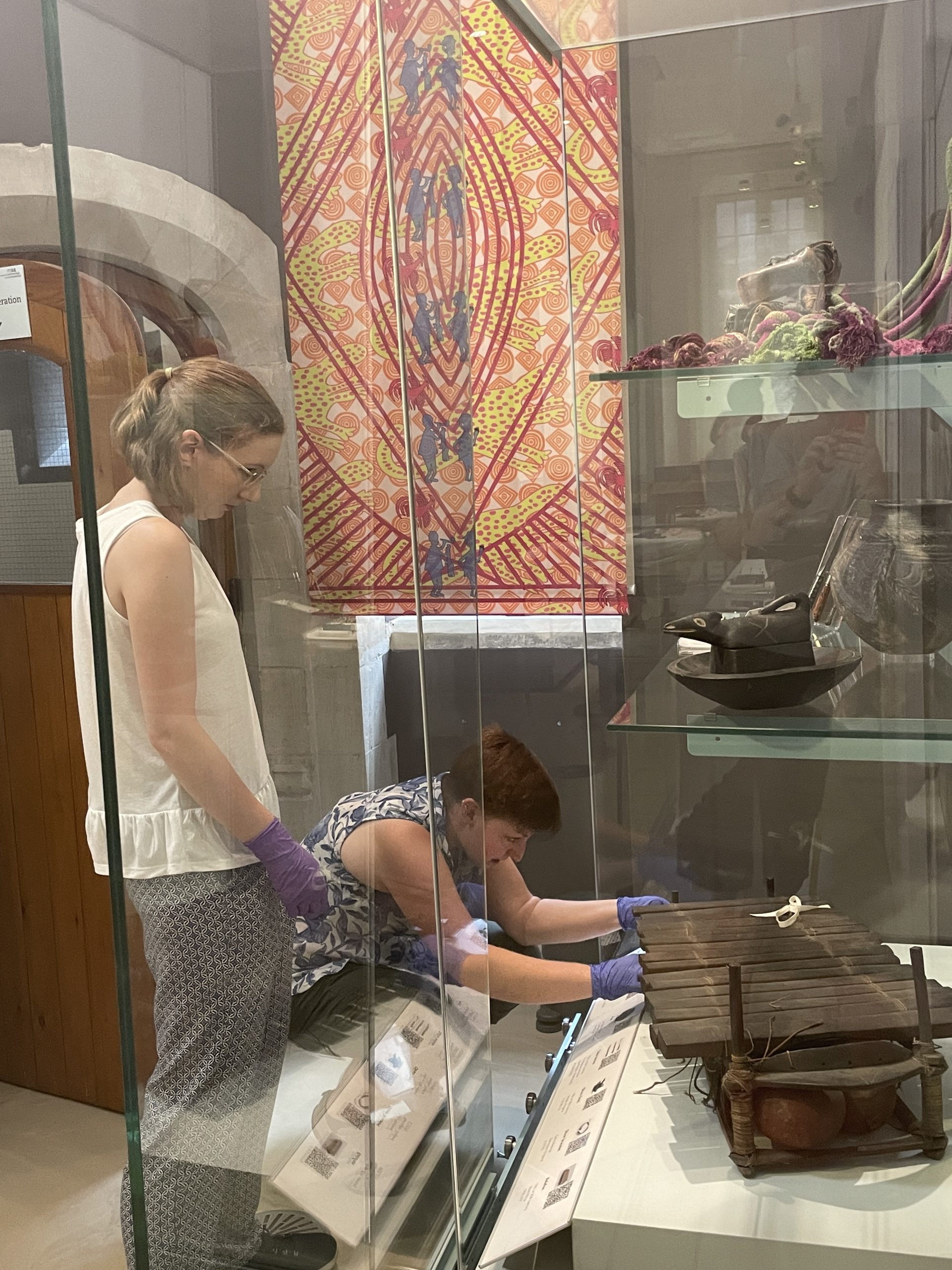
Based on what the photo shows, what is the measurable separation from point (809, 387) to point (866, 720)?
30cm

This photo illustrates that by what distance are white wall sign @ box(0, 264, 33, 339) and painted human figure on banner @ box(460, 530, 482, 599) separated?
1.90 m

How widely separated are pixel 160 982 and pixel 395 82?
73cm

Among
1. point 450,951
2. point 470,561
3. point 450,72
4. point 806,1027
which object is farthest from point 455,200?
point 806,1027

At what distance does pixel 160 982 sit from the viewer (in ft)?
2.59

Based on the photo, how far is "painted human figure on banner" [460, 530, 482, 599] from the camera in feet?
3.79

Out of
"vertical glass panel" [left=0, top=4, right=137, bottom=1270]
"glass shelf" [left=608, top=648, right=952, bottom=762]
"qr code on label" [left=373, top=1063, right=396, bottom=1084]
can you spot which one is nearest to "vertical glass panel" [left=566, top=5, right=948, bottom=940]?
"glass shelf" [left=608, top=648, right=952, bottom=762]

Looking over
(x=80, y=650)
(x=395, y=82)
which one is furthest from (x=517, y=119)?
(x=80, y=650)

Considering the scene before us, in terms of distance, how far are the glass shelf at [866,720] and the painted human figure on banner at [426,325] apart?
42 cm

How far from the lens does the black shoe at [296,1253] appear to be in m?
0.84

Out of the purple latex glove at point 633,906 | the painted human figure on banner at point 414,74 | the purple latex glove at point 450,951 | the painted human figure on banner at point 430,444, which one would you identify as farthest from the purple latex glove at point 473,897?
the painted human figure on banner at point 414,74

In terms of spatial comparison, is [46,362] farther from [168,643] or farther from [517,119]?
[168,643]

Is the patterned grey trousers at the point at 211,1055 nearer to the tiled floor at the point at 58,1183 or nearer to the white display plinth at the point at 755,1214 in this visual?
the white display plinth at the point at 755,1214

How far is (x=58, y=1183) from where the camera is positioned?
2586mm

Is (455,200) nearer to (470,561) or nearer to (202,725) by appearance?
(470,561)
